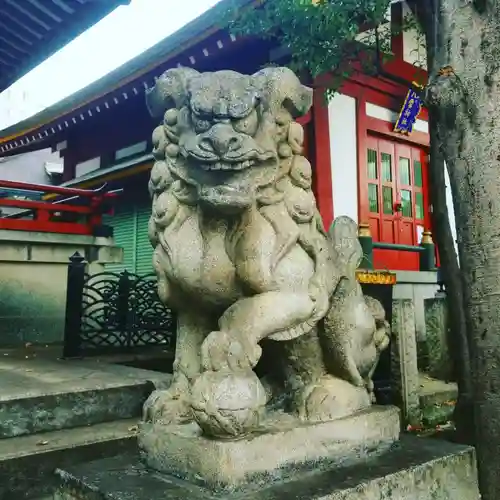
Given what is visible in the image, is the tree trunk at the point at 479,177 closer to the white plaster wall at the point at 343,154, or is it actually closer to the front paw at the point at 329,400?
the front paw at the point at 329,400

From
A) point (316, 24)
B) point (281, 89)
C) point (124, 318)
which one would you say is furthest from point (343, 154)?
point (281, 89)

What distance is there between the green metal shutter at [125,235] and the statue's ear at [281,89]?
7338 mm

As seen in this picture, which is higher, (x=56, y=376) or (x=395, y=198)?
(x=395, y=198)

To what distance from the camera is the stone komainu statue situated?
1.56m

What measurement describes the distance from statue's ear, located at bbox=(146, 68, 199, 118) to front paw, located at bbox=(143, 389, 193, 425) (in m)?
0.92

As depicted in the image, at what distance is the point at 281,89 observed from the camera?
1734 millimetres

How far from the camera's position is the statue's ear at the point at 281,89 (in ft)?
5.64

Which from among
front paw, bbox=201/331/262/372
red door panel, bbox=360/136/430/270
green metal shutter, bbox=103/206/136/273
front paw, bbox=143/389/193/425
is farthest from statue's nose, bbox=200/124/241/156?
green metal shutter, bbox=103/206/136/273

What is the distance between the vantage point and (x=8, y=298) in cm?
719

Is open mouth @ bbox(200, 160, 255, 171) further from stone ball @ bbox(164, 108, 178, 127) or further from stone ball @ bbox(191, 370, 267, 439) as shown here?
stone ball @ bbox(191, 370, 267, 439)

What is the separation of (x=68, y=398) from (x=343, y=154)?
4895 millimetres

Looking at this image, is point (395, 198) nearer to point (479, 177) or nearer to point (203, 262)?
point (479, 177)

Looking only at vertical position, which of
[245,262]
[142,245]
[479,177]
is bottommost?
[245,262]

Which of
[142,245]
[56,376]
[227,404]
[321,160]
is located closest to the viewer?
[227,404]
